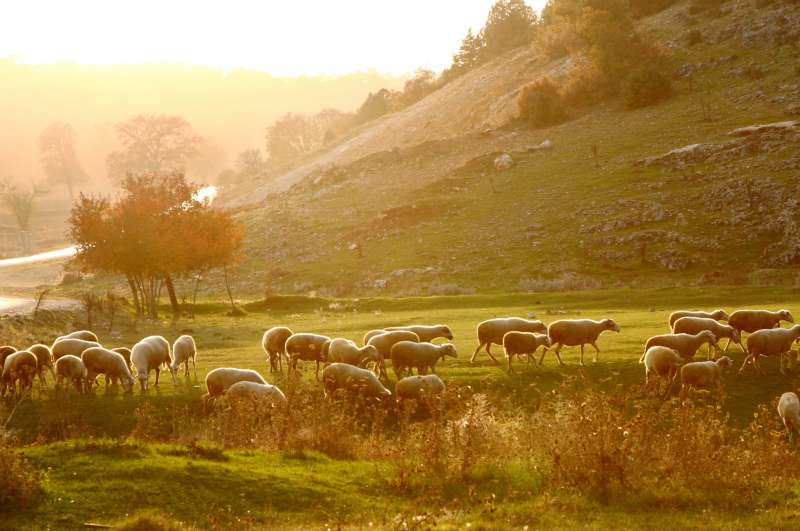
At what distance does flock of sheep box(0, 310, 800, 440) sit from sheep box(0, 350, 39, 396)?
0.03 metres

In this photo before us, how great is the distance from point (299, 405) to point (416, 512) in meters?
6.97

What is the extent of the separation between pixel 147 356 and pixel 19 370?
3.91 meters

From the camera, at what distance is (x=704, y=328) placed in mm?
26906

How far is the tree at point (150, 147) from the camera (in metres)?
152

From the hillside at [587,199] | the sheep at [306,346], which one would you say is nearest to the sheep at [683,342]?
the sheep at [306,346]

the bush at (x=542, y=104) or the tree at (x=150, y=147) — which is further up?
the tree at (x=150, y=147)

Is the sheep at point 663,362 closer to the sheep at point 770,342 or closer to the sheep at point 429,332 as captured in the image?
the sheep at point 770,342

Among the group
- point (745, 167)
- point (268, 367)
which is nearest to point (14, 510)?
point (268, 367)

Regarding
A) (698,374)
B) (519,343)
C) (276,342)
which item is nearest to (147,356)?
(276,342)

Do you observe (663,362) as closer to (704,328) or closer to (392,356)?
(704,328)

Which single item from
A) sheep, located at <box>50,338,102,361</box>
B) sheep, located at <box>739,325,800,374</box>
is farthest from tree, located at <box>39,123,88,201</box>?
sheep, located at <box>739,325,800,374</box>

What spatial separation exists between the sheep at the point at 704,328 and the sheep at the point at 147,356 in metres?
18.3

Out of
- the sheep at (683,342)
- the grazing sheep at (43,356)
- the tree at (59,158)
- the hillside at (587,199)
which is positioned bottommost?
the sheep at (683,342)

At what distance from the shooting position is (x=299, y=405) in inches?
727
